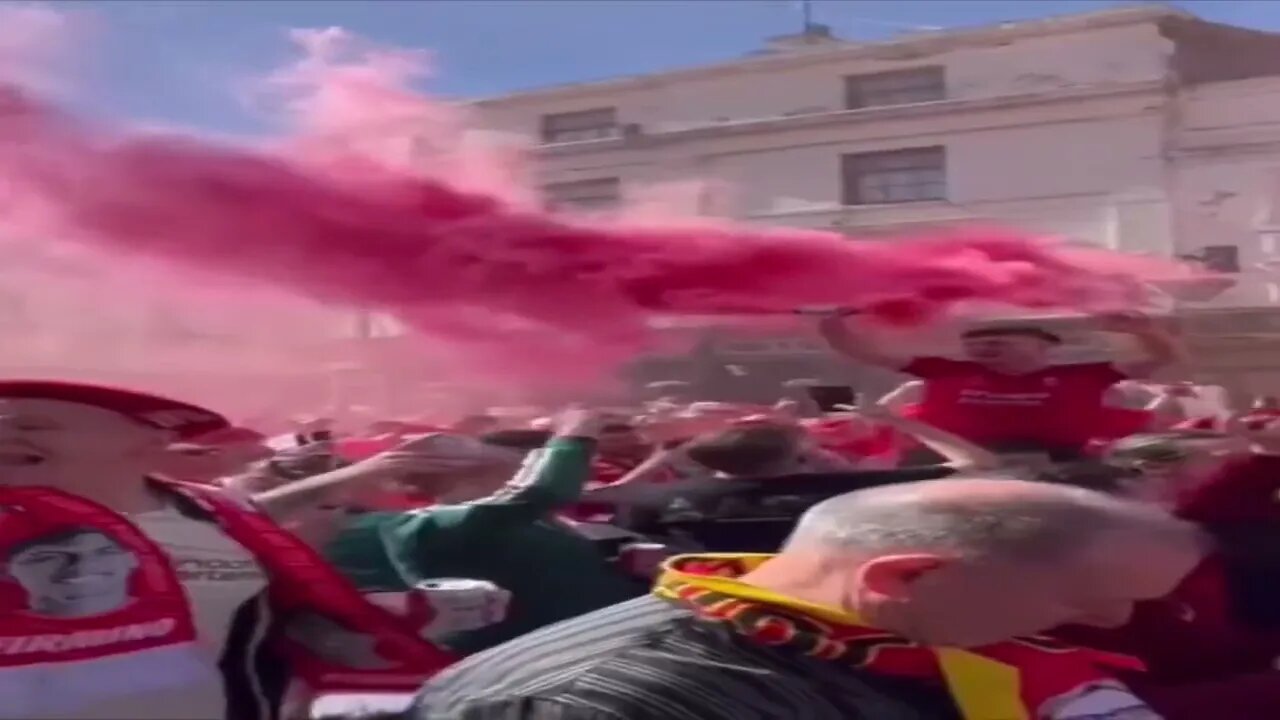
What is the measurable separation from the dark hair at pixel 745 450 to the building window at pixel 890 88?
1198cm

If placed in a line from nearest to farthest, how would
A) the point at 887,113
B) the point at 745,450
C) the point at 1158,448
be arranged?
the point at 1158,448
the point at 745,450
the point at 887,113

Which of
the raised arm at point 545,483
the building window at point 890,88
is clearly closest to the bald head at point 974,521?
the raised arm at point 545,483

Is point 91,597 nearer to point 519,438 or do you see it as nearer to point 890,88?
point 519,438

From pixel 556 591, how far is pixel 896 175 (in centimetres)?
1200

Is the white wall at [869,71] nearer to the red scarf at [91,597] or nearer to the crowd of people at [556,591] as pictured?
the crowd of people at [556,591]

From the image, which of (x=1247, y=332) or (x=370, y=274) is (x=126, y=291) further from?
(x=1247, y=332)

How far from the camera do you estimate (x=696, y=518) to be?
3.13 m

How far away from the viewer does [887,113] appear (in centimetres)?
1445

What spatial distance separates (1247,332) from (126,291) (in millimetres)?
6008

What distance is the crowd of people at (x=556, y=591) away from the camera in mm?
1476

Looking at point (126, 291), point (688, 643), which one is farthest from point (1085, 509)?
point (126, 291)

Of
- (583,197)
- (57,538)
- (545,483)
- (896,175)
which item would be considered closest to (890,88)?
(896,175)

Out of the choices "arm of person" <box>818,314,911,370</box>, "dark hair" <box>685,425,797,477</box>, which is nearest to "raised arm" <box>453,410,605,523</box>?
"dark hair" <box>685,425,797,477</box>

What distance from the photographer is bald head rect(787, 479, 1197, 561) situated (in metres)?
1.48
